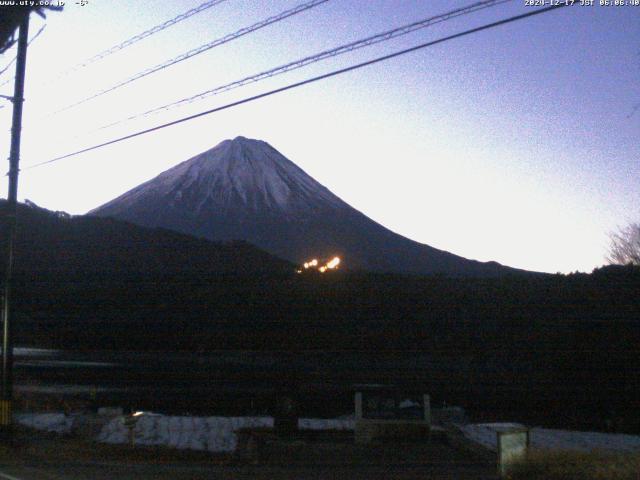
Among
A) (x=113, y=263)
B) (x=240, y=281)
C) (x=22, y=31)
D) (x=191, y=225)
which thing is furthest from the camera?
(x=191, y=225)

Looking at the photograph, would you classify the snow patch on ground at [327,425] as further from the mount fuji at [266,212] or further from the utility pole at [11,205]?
the mount fuji at [266,212]

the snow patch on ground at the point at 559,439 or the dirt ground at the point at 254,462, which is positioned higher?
the dirt ground at the point at 254,462

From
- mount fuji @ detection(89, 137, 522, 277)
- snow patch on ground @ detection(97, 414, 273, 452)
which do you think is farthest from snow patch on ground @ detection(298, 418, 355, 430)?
mount fuji @ detection(89, 137, 522, 277)

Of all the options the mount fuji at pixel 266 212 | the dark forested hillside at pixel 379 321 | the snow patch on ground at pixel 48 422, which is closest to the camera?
the snow patch on ground at pixel 48 422

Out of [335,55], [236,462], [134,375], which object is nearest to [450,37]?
[335,55]

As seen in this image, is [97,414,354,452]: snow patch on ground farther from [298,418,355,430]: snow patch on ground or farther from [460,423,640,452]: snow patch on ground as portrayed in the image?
[460,423,640,452]: snow patch on ground

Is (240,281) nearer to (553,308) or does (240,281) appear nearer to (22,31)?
(553,308)

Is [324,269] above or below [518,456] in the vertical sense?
above

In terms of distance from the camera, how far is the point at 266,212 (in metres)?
113

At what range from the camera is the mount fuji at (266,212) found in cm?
9744

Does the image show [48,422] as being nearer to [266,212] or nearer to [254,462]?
[254,462]

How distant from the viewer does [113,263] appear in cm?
6322

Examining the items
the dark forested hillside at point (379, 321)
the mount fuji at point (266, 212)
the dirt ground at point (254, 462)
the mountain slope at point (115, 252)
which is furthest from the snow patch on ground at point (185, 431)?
the mount fuji at point (266, 212)

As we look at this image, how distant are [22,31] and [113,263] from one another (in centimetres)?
4720
